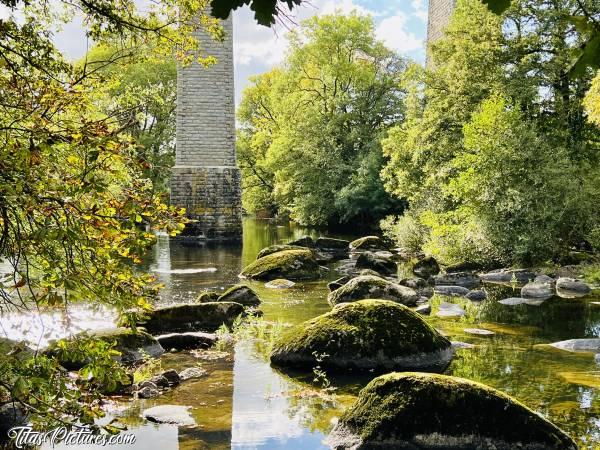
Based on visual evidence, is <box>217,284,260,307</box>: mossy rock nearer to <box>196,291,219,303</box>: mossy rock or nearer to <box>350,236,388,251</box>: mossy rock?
<box>196,291,219,303</box>: mossy rock

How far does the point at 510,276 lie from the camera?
17.3m

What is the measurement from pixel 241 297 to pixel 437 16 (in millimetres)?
31479

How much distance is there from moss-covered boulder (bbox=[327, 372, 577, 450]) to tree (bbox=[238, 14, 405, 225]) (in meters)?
26.5

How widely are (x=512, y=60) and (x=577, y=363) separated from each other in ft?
51.2

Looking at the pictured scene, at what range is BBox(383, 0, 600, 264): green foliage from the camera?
17.9 meters

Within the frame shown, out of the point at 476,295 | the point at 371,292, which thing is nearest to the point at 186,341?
the point at 371,292

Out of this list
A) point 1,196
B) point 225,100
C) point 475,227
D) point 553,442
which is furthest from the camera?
point 225,100

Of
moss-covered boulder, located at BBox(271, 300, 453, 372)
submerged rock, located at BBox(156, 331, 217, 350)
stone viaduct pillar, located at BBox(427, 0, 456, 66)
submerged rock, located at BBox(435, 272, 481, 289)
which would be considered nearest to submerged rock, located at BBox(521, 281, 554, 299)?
submerged rock, located at BBox(435, 272, 481, 289)

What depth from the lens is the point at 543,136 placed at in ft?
64.3

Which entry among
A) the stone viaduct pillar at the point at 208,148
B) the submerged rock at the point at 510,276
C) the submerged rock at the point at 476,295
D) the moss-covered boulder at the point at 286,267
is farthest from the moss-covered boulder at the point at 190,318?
the stone viaduct pillar at the point at 208,148

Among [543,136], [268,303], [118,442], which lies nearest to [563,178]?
[543,136]

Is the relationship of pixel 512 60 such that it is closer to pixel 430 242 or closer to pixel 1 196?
pixel 430 242

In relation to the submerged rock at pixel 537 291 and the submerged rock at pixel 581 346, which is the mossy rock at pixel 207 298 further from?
the submerged rock at pixel 537 291

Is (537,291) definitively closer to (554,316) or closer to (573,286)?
(573,286)
